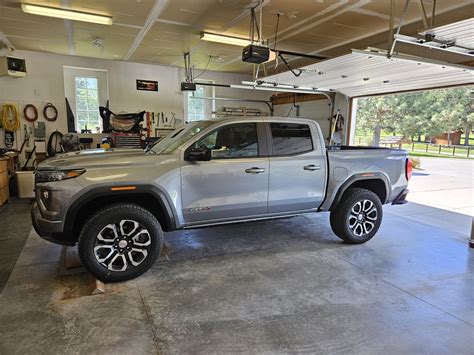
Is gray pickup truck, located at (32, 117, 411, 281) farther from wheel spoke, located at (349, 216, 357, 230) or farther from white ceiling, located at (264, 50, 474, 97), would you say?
white ceiling, located at (264, 50, 474, 97)

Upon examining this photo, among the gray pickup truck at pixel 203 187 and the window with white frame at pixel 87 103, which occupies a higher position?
the window with white frame at pixel 87 103

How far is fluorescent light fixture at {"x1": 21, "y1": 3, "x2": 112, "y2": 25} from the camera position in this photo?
17.3ft

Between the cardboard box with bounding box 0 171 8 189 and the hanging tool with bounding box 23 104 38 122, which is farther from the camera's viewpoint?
the hanging tool with bounding box 23 104 38 122

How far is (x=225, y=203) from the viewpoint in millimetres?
3578

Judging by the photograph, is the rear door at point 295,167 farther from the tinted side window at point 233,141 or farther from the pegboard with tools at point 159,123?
the pegboard with tools at point 159,123

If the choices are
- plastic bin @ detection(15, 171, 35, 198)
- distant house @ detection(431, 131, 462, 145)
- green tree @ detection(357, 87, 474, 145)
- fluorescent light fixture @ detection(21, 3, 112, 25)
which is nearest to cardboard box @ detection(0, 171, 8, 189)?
plastic bin @ detection(15, 171, 35, 198)

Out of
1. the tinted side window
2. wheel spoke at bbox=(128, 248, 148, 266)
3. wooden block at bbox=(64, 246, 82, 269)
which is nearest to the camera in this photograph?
wheel spoke at bbox=(128, 248, 148, 266)

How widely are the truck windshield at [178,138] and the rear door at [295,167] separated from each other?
84 cm

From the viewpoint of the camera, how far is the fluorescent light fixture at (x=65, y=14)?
526cm

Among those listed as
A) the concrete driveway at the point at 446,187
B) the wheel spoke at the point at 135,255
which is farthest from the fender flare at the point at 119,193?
the concrete driveway at the point at 446,187

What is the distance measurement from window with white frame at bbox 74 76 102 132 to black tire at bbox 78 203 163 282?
24.6 feet

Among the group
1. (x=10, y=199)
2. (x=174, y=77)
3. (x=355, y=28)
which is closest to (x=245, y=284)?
(x=355, y=28)

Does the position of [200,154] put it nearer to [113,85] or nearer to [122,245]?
[122,245]

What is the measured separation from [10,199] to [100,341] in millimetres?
5943
